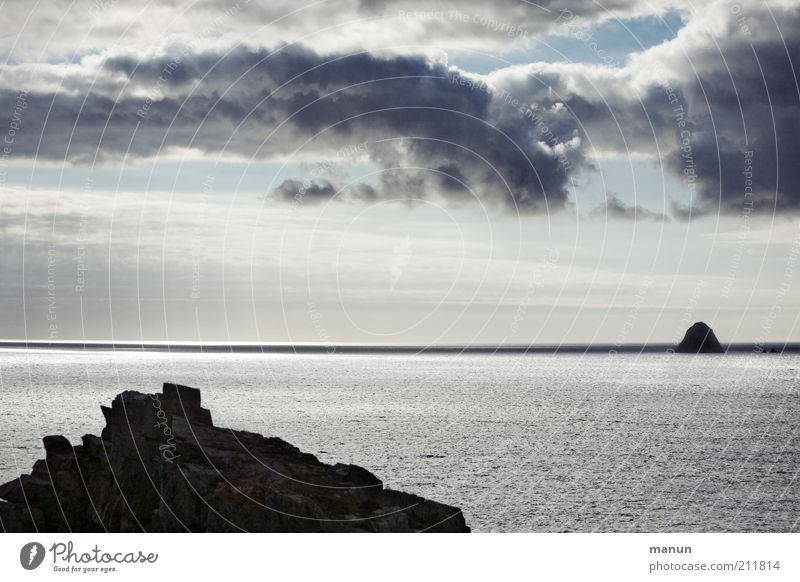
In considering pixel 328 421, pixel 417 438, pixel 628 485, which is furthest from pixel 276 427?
pixel 628 485

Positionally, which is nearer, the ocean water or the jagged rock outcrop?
the jagged rock outcrop

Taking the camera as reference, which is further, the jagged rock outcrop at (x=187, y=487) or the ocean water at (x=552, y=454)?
the ocean water at (x=552, y=454)

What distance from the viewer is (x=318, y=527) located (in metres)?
42.6

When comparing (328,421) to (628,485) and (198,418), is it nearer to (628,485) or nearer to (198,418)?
(628,485)

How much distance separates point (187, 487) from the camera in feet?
148

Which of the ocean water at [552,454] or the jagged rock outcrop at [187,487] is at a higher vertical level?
the jagged rock outcrop at [187,487]

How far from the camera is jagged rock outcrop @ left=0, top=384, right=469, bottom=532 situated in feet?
144

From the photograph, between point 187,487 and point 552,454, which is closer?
point 187,487

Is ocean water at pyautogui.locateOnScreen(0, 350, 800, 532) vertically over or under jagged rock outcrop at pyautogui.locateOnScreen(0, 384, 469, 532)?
under

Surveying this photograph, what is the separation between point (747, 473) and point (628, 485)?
21.4m

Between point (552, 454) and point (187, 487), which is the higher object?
point (187, 487)

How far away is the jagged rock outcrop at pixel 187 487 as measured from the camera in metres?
43.9
